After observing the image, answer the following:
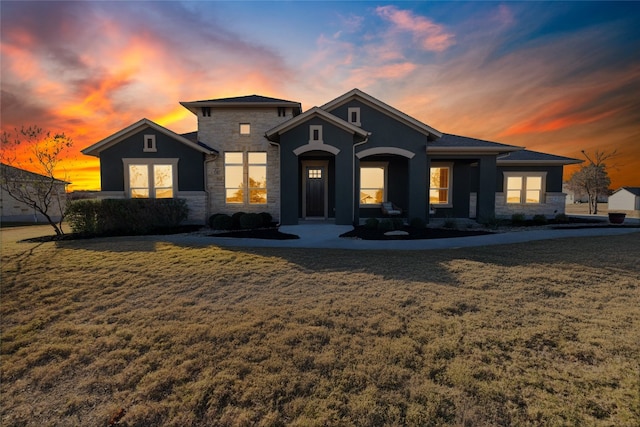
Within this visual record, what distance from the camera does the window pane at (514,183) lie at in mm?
17953

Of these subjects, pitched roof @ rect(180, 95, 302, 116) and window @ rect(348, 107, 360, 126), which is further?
pitched roof @ rect(180, 95, 302, 116)

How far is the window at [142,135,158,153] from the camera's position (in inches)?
550

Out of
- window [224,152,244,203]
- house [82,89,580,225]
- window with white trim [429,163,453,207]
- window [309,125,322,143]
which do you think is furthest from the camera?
window with white trim [429,163,453,207]

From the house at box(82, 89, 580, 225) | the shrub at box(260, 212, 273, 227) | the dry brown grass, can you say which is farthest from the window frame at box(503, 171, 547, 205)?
the shrub at box(260, 212, 273, 227)

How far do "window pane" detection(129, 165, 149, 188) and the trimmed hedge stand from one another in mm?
2582

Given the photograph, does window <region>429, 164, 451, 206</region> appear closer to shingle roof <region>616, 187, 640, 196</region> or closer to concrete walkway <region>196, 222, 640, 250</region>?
concrete walkway <region>196, 222, 640, 250</region>

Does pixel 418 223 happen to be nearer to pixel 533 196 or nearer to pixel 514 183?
pixel 514 183

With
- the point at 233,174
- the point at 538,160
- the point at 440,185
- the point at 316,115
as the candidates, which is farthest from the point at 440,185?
the point at 233,174

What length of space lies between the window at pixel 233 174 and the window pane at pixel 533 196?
1864cm

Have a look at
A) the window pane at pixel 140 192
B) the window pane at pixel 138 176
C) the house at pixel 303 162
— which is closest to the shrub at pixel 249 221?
the house at pixel 303 162

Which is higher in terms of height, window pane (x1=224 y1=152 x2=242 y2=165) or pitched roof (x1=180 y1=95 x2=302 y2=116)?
pitched roof (x1=180 y1=95 x2=302 y2=116)

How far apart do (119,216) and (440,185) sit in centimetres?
1664

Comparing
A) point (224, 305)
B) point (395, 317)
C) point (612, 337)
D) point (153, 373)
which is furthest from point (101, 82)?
point (612, 337)

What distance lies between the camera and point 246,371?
289 centimetres
